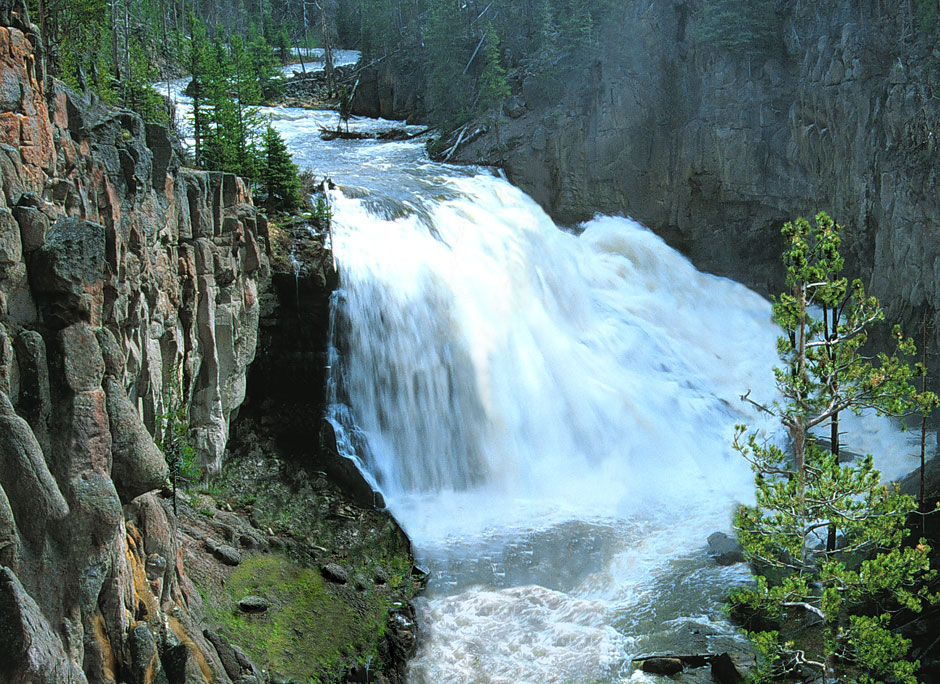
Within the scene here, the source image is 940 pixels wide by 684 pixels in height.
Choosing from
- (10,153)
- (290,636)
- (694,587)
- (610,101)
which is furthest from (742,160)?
(10,153)

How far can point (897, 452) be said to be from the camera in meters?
24.6

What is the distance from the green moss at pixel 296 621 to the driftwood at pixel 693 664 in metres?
5.09

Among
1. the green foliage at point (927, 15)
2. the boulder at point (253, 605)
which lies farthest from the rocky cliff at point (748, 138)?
the boulder at point (253, 605)

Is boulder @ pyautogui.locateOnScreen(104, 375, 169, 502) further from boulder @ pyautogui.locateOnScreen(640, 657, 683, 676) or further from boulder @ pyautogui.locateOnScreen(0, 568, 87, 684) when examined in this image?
boulder @ pyautogui.locateOnScreen(640, 657, 683, 676)

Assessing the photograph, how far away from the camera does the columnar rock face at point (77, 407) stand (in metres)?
8.22

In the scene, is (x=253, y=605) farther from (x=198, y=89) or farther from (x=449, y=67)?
(x=449, y=67)

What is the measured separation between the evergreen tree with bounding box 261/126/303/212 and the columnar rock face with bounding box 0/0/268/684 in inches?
373

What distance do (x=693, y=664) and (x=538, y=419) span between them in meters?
9.73

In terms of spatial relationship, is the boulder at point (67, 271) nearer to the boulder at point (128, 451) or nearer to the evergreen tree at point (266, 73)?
the boulder at point (128, 451)

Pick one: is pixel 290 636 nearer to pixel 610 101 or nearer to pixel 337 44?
pixel 610 101

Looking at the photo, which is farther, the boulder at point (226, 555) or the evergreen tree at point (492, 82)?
the evergreen tree at point (492, 82)

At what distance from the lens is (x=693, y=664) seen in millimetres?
14852

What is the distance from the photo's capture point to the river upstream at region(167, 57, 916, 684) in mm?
16469

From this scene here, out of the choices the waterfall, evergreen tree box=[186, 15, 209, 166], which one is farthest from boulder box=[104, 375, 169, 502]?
evergreen tree box=[186, 15, 209, 166]
